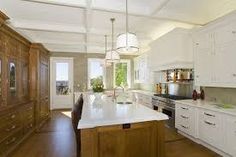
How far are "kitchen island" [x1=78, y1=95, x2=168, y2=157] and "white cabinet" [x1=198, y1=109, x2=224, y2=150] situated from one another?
1.42 m

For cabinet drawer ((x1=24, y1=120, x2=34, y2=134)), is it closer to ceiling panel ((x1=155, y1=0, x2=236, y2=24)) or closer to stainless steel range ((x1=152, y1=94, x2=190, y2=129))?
stainless steel range ((x1=152, y1=94, x2=190, y2=129))

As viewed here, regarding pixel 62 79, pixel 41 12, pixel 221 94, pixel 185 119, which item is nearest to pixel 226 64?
pixel 221 94

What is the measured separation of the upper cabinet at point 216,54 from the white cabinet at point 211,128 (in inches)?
24.3

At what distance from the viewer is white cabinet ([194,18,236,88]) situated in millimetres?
2896

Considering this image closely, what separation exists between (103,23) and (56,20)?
1.17 meters

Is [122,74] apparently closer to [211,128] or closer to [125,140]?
[211,128]

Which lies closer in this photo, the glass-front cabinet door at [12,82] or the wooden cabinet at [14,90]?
the wooden cabinet at [14,90]

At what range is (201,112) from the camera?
10.6 feet

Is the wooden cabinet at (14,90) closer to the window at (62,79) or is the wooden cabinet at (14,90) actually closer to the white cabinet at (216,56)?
the window at (62,79)

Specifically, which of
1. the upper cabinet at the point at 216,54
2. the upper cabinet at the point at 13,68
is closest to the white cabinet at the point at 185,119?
the upper cabinet at the point at 216,54

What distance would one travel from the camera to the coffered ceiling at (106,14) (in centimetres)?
312

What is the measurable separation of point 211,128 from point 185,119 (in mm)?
720

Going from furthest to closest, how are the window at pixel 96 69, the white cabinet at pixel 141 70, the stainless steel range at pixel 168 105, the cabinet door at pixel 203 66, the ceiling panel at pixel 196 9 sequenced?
the window at pixel 96 69
the white cabinet at pixel 141 70
the stainless steel range at pixel 168 105
the cabinet door at pixel 203 66
the ceiling panel at pixel 196 9

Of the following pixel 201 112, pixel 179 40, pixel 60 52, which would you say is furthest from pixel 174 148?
pixel 60 52
